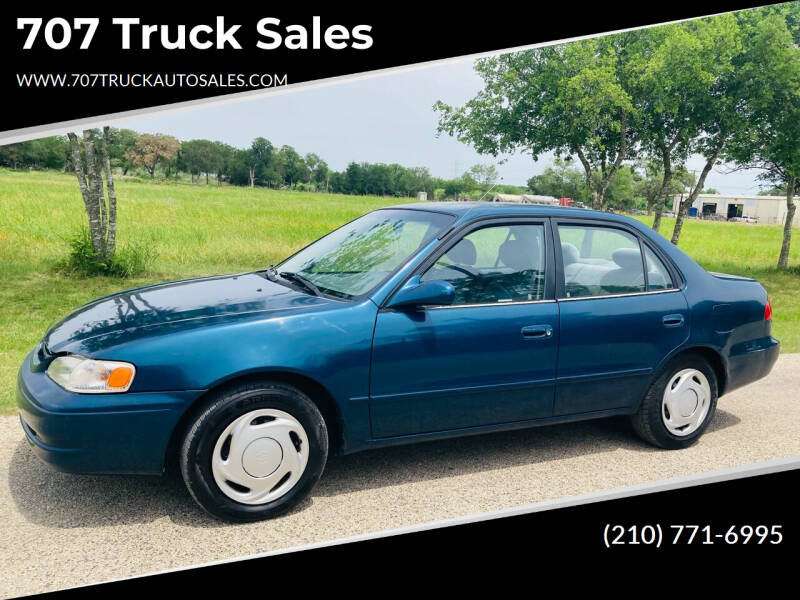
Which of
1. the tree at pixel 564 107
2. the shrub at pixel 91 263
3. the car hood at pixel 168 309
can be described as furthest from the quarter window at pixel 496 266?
the tree at pixel 564 107

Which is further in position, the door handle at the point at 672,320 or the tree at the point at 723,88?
the tree at the point at 723,88

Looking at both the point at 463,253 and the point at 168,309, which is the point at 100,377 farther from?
the point at 463,253

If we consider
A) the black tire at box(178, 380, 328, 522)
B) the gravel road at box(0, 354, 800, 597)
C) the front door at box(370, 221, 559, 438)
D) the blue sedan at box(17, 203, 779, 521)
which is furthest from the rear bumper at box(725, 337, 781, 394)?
the black tire at box(178, 380, 328, 522)

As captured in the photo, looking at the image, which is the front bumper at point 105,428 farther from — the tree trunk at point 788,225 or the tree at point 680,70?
the tree trunk at point 788,225

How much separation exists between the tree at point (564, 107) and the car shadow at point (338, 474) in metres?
12.1

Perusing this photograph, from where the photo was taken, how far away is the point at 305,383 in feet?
12.6

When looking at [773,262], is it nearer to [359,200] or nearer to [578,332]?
[359,200]

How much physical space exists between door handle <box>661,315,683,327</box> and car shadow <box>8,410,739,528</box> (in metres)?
0.90

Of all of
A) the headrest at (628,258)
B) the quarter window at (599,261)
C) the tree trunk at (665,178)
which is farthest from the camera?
Answer: the tree trunk at (665,178)

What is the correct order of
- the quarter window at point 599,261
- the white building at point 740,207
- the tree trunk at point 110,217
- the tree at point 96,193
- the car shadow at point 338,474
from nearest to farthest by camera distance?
the car shadow at point 338,474 < the quarter window at point 599,261 < the tree at point 96,193 < the tree trunk at point 110,217 < the white building at point 740,207

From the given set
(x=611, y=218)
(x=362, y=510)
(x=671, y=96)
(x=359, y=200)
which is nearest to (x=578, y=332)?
(x=611, y=218)

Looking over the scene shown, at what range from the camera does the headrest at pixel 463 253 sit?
172 inches

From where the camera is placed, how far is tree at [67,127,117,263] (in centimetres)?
1148

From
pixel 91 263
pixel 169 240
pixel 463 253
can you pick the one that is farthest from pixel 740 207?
pixel 463 253
